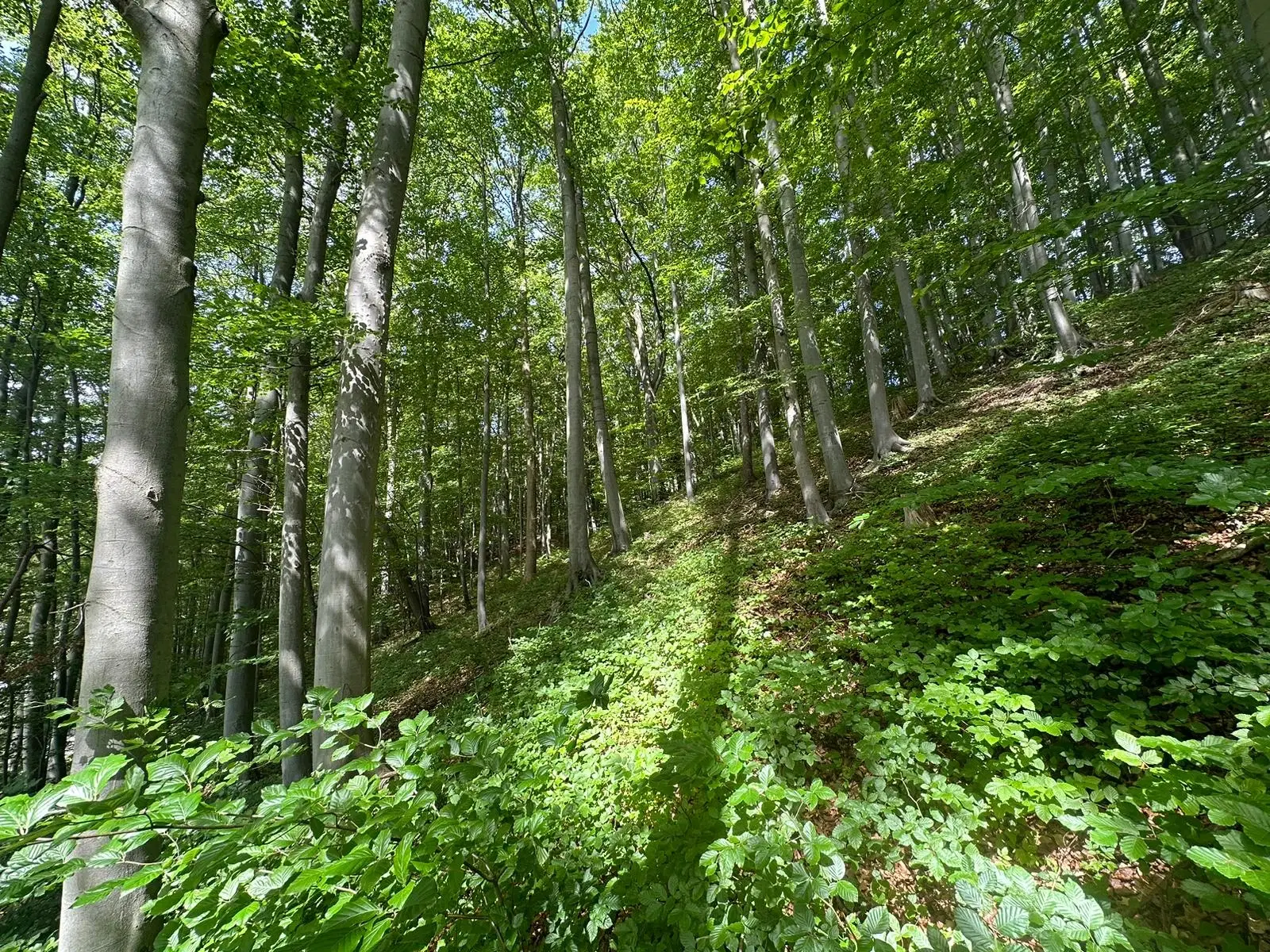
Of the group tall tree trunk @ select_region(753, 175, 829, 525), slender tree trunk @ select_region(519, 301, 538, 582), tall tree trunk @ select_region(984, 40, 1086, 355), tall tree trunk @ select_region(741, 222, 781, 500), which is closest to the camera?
tall tree trunk @ select_region(753, 175, 829, 525)

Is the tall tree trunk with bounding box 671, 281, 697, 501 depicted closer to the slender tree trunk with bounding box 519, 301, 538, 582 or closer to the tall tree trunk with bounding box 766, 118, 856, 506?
the slender tree trunk with bounding box 519, 301, 538, 582

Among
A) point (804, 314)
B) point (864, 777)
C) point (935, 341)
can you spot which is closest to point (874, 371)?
point (804, 314)

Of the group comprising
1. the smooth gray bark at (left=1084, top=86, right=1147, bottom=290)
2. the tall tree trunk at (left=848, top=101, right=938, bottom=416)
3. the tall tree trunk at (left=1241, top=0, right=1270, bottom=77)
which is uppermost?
the smooth gray bark at (left=1084, top=86, right=1147, bottom=290)

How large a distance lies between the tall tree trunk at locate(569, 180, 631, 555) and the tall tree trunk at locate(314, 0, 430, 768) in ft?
19.4

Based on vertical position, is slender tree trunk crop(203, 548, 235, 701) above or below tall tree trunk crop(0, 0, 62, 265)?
below

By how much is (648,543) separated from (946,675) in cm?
920

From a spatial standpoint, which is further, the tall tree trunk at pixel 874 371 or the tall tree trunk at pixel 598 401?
the tall tree trunk at pixel 598 401

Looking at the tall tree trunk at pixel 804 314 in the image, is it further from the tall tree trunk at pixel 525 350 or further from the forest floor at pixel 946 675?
the tall tree trunk at pixel 525 350

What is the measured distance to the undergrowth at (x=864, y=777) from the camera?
118cm

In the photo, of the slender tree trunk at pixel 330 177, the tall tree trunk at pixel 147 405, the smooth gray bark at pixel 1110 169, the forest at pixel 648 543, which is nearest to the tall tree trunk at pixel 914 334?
the forest at pixel 648 543

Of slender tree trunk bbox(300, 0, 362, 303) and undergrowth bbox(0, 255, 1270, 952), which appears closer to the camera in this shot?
undergrowth bbox(0, 255, 1270, 952)

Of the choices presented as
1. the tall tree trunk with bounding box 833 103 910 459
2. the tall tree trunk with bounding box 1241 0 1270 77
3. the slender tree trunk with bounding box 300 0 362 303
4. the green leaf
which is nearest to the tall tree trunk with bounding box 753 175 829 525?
the tall tree trunk with bounding box 833 103 910 459

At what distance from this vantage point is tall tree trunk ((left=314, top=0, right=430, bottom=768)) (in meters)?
3.03

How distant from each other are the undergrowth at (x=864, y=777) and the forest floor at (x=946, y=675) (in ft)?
0.08
